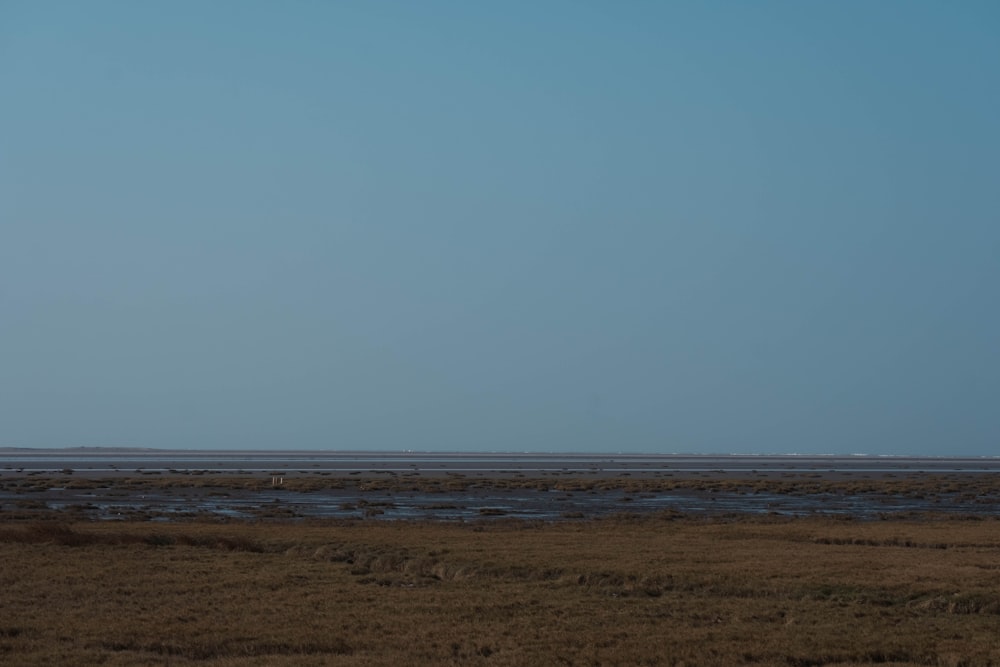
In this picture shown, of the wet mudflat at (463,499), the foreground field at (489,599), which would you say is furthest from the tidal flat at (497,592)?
the wet mudflat at (463,499)

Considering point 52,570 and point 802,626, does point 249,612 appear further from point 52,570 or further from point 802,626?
point 802,626

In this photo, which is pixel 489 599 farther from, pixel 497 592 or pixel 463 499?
pixel 463 499

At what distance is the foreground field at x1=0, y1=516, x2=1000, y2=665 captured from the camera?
1591 centimetres

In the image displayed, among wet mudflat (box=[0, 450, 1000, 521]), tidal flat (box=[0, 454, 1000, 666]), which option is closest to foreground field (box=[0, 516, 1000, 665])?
tidal flat (box=[0, 454, 1000, 666])

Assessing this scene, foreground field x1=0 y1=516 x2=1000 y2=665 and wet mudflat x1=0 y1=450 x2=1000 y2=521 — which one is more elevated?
foreground field x1=0 y1=516 x2=1000 y2=665

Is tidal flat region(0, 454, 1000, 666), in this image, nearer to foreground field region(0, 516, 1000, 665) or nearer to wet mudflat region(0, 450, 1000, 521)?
foreground field region(0, 516, 1000, 665)

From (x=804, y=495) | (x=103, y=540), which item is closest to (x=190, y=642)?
(x=103, y=540)

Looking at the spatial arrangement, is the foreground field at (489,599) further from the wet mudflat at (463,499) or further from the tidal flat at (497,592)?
the wet mudflat at (463,499)

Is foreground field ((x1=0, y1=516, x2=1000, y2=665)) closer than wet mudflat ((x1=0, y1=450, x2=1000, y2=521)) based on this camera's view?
Yes

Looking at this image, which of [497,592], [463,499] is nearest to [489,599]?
[497,592]

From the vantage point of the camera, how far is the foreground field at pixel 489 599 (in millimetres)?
15914

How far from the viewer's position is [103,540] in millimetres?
29531

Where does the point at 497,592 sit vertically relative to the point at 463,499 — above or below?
above

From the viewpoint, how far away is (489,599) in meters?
20.4
